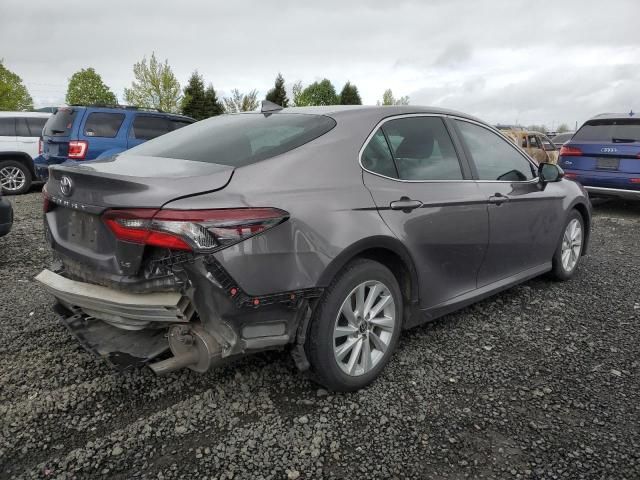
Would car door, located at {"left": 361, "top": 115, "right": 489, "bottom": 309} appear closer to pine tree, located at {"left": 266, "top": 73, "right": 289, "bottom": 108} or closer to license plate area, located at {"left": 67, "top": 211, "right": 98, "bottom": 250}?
license plate area, located at {"left": 67, "top": 211, "right": 98, "bottom": 250}

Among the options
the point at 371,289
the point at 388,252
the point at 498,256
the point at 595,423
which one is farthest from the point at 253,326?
the point at 498,256

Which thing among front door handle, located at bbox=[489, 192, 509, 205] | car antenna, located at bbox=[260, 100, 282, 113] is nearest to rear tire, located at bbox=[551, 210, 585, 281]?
front door handle, located at bbox=[489, 192, 509, 205]

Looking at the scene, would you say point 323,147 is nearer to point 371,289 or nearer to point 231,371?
point 371,289

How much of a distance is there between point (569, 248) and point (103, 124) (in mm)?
7988

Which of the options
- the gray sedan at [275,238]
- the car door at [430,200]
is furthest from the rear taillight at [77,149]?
the car door at [430,200]

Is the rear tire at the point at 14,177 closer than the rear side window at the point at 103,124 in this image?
No

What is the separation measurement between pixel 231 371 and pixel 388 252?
112 cm

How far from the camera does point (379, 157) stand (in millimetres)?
2861

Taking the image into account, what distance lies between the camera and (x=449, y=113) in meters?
3.54

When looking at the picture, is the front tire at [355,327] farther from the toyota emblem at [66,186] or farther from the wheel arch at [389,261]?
the toyota emblem at [66,186]

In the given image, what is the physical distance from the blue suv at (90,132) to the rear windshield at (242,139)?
6.09 m

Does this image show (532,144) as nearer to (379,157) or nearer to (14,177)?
(14,177)

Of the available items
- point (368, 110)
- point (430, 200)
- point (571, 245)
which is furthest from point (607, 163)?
point (368, 110)

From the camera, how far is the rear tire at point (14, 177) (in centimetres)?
1020
